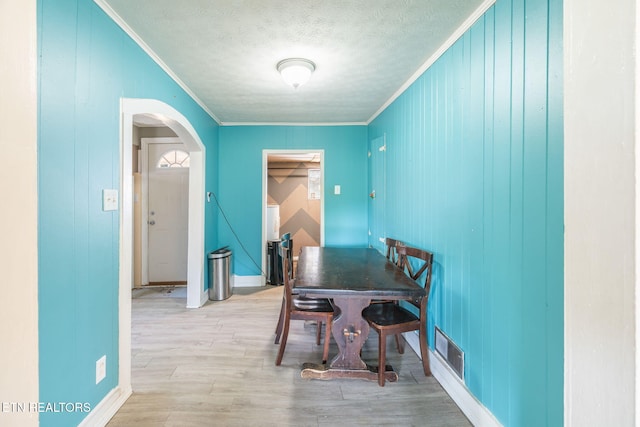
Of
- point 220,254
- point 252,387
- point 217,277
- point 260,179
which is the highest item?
point 260,179

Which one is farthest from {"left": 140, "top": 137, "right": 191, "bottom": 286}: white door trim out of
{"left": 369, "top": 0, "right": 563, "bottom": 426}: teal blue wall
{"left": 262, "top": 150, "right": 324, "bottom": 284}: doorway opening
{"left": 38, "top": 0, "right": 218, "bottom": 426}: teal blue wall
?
{"left": 369, "top": 0, "right": 563, "bottom": 426}: teal blue wall

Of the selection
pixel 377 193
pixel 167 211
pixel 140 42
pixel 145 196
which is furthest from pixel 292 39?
pixel 145 196

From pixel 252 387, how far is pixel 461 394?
1396 mm

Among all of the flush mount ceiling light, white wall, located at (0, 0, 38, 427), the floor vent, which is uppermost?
the flush mount ceiling light

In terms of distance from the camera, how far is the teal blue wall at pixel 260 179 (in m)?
4.07

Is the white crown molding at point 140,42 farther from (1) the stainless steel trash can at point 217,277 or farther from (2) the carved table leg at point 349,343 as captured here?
(2) the carved table leg at point 349,343

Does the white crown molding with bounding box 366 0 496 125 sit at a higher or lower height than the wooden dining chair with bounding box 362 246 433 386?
higher

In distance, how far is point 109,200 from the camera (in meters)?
1.62

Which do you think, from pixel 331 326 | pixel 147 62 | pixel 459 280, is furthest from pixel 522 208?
pixel 147 62

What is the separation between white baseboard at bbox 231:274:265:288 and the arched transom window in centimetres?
191

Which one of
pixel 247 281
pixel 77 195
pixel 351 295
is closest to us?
pixel 77 195

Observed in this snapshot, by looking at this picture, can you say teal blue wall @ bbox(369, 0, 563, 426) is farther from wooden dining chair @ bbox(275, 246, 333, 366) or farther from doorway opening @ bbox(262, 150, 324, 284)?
doorway opening @ bbox(262, 150, 324, 284)

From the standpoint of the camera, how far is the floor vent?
173cm

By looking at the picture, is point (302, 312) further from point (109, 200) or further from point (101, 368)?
point (109, 200)
